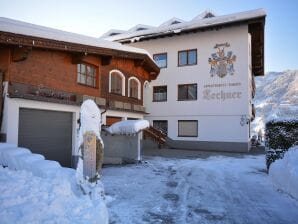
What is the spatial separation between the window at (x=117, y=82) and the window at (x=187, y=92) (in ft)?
24.3

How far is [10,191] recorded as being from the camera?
5.38 m

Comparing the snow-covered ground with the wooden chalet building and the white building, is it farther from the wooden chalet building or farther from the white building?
the white building

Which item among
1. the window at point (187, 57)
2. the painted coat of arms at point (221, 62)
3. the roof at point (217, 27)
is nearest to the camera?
the roof at point (217, 27)

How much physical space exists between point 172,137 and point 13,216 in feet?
62.7

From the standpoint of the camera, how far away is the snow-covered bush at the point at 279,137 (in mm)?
9664

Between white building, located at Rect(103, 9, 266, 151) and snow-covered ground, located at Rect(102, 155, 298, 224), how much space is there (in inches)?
403

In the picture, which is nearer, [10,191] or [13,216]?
[13,216]

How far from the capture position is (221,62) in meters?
21.7

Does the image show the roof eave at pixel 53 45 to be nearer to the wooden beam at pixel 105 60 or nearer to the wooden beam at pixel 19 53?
the wooden beam at pixel 19 53

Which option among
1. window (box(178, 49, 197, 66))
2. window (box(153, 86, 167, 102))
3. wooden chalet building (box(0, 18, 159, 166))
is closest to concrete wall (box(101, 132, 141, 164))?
wooden chalet building (box(0, 18, 159, 166))

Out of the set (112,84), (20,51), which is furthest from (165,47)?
(20,51)

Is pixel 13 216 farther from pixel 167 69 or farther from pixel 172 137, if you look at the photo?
pixel 167 69

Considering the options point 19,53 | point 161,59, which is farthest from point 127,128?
point 161,59

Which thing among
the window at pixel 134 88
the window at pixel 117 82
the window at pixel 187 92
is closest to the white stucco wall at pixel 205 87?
the window at pixel 187 92
